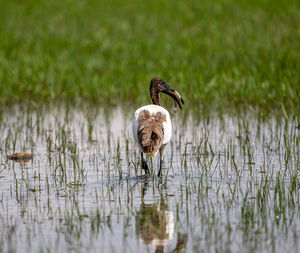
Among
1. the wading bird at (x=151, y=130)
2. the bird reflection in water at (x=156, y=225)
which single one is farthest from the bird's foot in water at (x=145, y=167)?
the bird reflection in water at (x=156, y=225)

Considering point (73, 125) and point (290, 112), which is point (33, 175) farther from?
point (290, 112)

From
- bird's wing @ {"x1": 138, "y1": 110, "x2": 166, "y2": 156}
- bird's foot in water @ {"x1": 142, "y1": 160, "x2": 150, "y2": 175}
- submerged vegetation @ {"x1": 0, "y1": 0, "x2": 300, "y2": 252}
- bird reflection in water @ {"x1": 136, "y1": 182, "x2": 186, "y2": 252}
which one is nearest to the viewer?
bird reflection in water @ {"x1": 136, "y1": 182, "x2": 186, "y2": 252}

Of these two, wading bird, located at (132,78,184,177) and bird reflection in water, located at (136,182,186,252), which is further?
wading bird, located at (132,78,184,177)

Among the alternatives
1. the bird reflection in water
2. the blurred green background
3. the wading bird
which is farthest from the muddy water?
the blurred green background

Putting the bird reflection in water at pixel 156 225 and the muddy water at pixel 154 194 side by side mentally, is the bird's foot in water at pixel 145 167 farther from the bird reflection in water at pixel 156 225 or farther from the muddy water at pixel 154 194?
the bird reflection in water at pixel 156 225

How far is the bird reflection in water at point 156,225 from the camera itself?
5.67 meters

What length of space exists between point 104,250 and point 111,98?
310 inches

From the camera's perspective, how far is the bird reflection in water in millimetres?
5672

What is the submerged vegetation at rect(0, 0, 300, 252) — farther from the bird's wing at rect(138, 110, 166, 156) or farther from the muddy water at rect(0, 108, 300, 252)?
the bird's wing at rect(138, 110, 166, 156)

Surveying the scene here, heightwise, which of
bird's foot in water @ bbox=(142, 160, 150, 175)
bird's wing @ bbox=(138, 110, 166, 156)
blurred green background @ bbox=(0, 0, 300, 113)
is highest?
blurred green background @ bbox=(0, 0, 300, 113)

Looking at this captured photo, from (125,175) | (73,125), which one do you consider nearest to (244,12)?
(73,125)

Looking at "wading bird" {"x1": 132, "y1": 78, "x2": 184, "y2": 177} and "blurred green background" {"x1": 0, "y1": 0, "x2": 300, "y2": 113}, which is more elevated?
"blurred green background" {"x1": 0, "y1": 0, "x2": 300, "y2": 113}

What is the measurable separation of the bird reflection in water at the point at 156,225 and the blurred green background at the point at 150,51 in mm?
4284

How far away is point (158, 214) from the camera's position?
21.2ft
